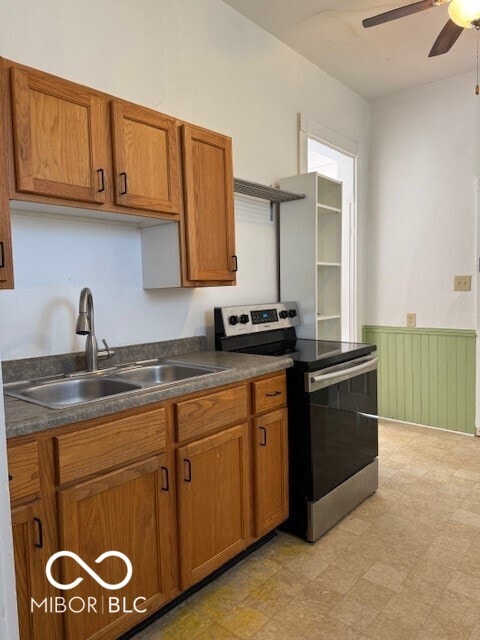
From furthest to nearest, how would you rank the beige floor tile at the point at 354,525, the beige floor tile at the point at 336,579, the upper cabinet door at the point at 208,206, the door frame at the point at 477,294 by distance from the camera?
the door frame at the point at 477,294 < the beige floor tile at the point at 354,525 < the upper cabinet door at the point at 208,206 < the beige floor tile at the point at 336,579

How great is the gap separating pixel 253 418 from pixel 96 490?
30.0 inches

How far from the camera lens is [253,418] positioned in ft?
6.30

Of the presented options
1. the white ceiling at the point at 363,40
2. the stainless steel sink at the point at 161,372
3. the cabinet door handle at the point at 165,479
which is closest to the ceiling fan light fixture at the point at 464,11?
the white ceiling at the point at 363,40

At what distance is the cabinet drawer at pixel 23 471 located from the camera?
1.16 metres

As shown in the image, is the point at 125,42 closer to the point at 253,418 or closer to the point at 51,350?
the point at 51,350

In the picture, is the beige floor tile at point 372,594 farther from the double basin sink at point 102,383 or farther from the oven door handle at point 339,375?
the double basin sink at point 102,383

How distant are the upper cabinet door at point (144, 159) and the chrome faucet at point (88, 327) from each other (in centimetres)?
40

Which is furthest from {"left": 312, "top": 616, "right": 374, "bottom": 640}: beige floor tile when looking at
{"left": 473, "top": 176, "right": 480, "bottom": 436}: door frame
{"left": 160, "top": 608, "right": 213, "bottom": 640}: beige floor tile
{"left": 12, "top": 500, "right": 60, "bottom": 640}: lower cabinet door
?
{"left": 473, "top": 176, "right": 480, "bottom": 436}: door frame

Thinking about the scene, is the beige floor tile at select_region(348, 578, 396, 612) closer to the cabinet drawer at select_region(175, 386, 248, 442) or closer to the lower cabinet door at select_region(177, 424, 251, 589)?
the lower cabinet door at select_region(177, 424, 251, 589)

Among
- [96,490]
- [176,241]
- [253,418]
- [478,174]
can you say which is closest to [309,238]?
[176,241]

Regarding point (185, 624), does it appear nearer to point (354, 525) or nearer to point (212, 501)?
point (212, 501)

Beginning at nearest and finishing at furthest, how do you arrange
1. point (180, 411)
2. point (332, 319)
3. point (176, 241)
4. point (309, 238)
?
point (180, 411)
point (176, 241)
point (309, 238)
point (332, 319)

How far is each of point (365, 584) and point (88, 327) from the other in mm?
1523

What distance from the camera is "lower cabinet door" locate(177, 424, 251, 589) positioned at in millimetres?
1619
